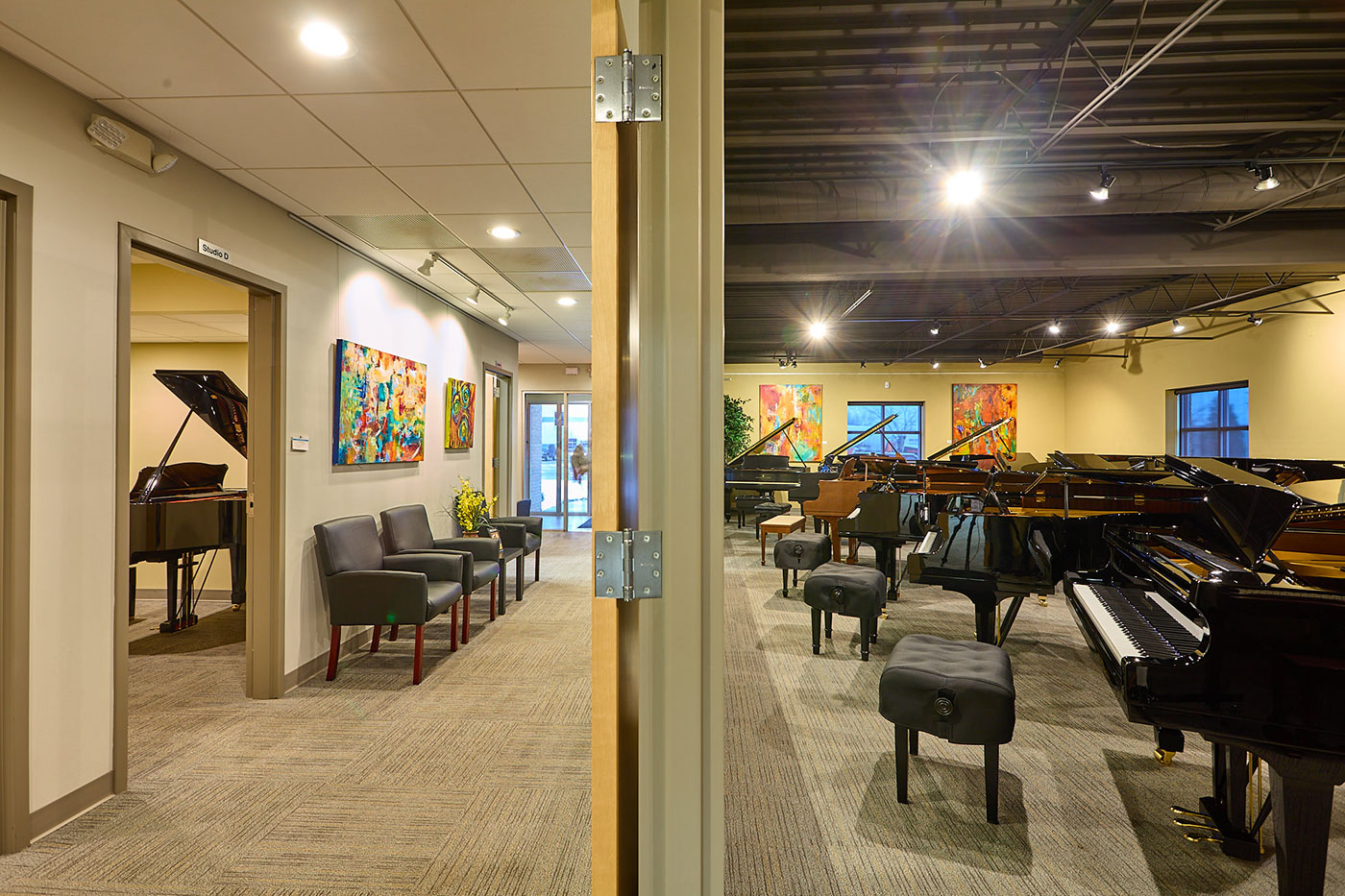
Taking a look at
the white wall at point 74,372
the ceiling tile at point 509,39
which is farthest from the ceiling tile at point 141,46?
the ceiling tile at point 509,39

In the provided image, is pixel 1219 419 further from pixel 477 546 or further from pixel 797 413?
pixel 477 546

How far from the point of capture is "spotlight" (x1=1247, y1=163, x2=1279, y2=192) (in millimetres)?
4324

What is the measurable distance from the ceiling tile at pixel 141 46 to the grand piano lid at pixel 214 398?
286 centimetres

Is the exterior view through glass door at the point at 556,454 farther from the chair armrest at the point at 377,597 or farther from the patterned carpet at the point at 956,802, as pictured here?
the patterned carpet at the point at 956,802

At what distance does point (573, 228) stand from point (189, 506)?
3.36m

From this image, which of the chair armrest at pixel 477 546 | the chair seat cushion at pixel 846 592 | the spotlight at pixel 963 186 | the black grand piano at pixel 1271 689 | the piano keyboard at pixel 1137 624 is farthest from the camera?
the chair armrest at pixel 477 546

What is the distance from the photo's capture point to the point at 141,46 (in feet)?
7.48

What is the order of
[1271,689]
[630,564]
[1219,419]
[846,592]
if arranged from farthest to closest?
[1219,419]
[846,592]
[1271,689]
[630,564]

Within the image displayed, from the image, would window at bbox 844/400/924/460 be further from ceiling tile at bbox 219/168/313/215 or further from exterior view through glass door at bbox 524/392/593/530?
ceiling tile at bbox 219/168/313/215

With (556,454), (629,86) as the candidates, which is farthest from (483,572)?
(556,454)

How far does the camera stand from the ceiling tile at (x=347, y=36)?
2.10m

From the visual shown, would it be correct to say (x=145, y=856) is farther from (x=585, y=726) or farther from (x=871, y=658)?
(x=871, y=658)

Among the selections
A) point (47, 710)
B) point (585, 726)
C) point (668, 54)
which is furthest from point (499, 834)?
point (668, 54)

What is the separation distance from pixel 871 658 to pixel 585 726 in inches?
79.5
